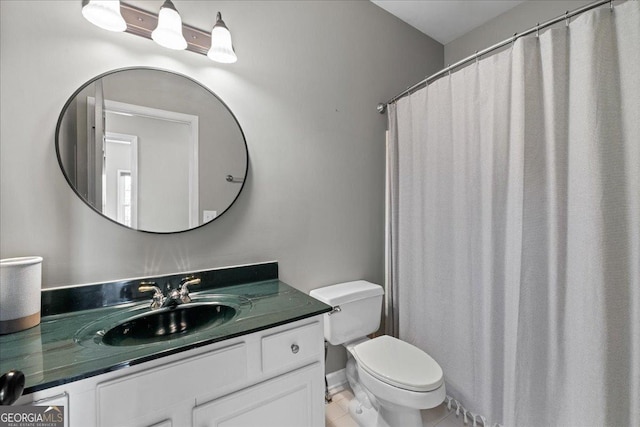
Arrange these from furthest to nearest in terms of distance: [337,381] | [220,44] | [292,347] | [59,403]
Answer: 1. [337,381]
2. [220,44]
3. [292,347]
4. [59,403]

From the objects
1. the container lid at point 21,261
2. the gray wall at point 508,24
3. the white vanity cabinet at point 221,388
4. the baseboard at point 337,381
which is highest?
the gray wall at point 508,24

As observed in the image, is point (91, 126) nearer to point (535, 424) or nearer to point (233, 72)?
point (233, 72)

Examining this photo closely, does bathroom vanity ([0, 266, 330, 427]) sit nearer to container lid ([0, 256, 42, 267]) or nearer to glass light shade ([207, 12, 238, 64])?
container lid ([0, 256, 42, 267])

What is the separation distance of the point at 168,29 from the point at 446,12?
196 centimetres

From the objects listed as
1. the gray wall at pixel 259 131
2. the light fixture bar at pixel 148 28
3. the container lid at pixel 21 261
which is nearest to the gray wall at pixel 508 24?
Result: the gray wall at pixel 259 131

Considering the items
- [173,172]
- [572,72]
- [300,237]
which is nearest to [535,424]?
[300,237]

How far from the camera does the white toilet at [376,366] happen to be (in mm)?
1212

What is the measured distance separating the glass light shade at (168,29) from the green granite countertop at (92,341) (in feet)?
3.74

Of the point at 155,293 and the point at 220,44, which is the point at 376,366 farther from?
the point at 220,44

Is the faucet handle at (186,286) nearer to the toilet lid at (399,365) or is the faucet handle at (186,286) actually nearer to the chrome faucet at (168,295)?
the chrome faucet at (168,295)

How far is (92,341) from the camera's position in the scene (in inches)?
32.9

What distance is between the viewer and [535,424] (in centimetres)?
123

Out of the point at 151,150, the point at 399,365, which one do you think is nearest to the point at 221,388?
the point at 399,365

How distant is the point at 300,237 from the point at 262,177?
1.41ft
